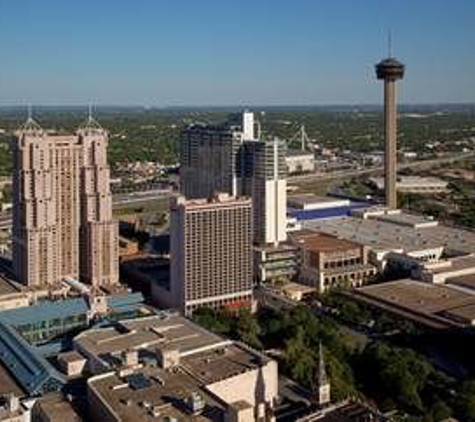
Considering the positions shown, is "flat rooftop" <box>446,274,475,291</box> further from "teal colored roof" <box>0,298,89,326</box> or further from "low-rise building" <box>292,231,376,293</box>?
"teal colored roof" <box>0,298,89,326</box>

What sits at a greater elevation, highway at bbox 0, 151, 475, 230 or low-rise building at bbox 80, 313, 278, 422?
highway at bbox 0, 151, 475, 230

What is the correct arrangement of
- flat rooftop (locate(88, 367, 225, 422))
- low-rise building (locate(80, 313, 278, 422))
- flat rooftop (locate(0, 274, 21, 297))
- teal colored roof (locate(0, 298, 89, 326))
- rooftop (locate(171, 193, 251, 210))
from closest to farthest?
flat rooftop (locate(88, 367, 225, 422)) → low-rise building (locate(80, 313, 278, 422)) → teal colored roof (locate(0, 298, 89, 326)) → rooftop (locate(171, 193, 251, 210)) → flat rooftop (locate(0, 274, 21, 297))

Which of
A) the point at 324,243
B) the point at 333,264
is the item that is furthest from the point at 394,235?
the point at 333,264

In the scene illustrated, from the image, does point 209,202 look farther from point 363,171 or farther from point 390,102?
point 363,171

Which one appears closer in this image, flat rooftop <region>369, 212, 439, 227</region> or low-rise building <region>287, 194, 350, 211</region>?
flat rooftop <region>369, 212, 439, 227</region>

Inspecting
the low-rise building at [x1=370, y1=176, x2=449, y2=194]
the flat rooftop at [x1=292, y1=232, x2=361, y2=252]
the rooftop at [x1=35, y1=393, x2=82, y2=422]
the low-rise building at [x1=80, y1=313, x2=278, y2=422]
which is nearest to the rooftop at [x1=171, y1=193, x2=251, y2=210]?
the low-rise building at [x1=80, y1=313, x2=278, y2=422]

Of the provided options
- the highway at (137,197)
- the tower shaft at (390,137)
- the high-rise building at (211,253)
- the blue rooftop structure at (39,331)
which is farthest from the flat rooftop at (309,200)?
the blue rooftop structure at (39,331)

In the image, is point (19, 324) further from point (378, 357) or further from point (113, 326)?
point (378, 357)

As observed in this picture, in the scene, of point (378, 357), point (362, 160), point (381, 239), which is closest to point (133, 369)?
point (378, 357)
